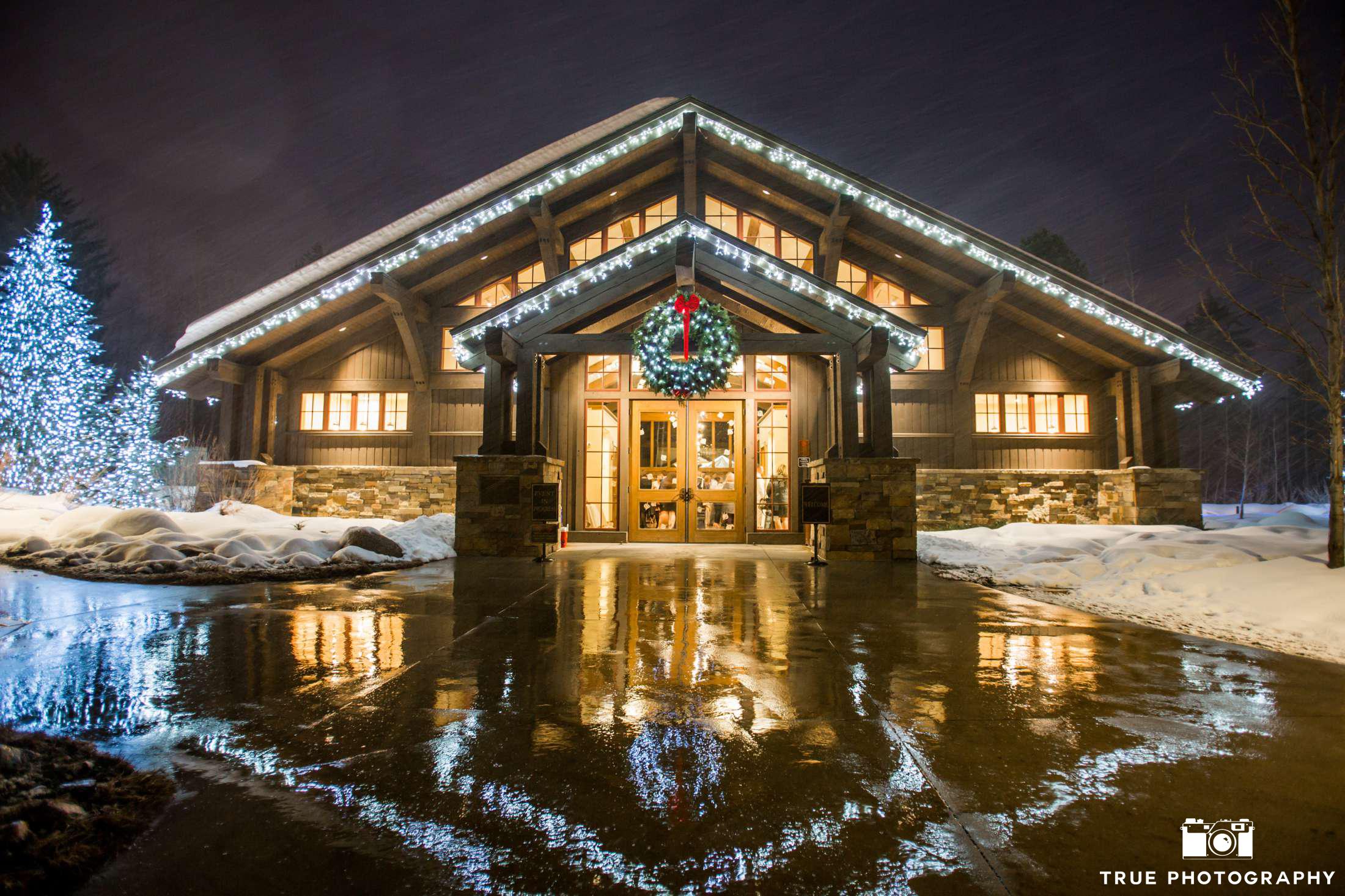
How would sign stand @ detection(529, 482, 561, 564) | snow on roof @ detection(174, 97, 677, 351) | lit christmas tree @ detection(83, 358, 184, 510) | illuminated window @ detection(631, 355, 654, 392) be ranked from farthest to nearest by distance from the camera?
1. snow on roof @ detection(174, 97, 677, 351)
2. lit christmas tree @ detection(83, 358, 184, 510)
3. illuminated window @ detection(631, 355, 654, 392)
4. sign stand @ detection(529, 482, 561, 564)

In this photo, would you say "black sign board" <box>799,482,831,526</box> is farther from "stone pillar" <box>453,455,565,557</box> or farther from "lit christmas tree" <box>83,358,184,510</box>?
"lit christmas tree" <box>83,358,184,510</box>

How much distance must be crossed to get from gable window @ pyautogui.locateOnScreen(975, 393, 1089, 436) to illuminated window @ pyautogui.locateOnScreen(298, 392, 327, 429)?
14387 mm

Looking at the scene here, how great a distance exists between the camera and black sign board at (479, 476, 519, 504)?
9188 millimetres

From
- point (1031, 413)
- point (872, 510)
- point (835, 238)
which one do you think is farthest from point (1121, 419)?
point (872, 510)

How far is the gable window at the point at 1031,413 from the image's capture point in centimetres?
1357

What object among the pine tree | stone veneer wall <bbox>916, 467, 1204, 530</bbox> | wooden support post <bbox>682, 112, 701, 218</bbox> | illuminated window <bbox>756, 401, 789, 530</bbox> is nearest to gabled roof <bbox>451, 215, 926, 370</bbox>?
illuminated window <bbox>756, 401, 789, 530</bbox>

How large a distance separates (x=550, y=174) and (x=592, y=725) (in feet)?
38.7

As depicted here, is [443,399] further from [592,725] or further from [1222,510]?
[1222,510]

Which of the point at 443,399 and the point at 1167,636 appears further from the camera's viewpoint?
the point at 443,399

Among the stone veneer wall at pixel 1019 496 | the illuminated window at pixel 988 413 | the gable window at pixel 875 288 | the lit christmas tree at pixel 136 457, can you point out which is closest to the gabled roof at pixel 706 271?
the gable window at pixel 875 288

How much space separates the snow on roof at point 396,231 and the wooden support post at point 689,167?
4.75 ft

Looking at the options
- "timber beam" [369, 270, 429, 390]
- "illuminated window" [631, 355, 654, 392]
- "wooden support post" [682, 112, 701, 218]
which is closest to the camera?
"illuminated window" [631, 355, 654, 392]

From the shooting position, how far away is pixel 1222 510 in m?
19.5

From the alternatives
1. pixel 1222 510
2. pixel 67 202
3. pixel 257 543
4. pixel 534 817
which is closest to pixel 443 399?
pixel 257 543
